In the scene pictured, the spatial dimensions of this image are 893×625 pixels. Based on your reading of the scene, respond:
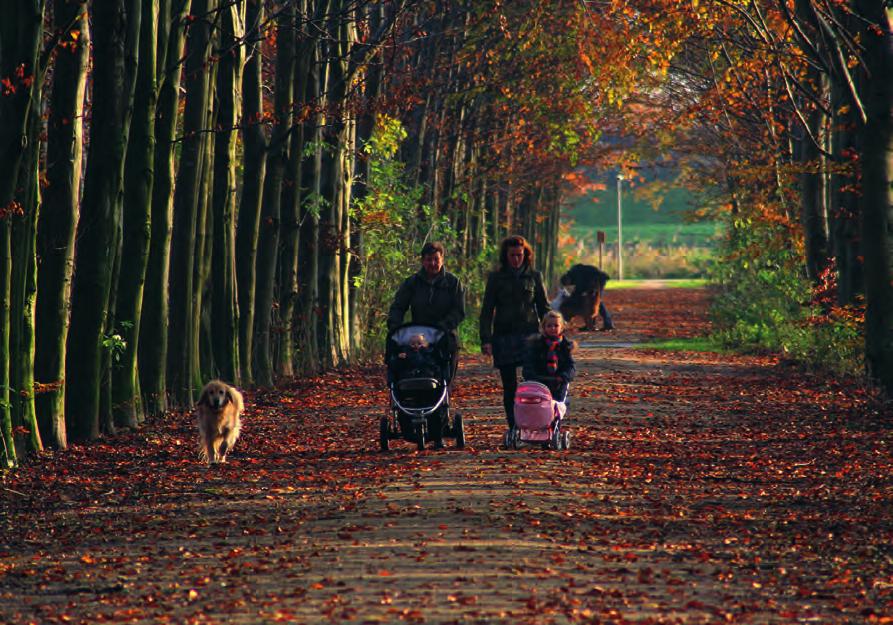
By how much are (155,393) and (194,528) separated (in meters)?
7.03

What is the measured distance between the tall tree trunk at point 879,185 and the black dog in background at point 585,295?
18019 mm

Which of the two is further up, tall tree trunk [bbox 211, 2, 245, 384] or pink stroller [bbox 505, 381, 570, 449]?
tall tree trunk [bbox 211, 2, 245, 384]

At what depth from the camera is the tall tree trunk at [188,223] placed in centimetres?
1770

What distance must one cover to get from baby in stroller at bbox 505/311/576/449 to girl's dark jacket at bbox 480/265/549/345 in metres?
0.17

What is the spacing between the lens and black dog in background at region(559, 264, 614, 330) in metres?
35.8

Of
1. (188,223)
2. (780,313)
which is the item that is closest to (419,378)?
(188,223)

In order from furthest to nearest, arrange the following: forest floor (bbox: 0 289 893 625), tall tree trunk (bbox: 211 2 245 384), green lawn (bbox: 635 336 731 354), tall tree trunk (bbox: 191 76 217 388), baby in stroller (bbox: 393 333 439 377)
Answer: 1. green lawn (bbox: 635 336 731 354)
2. tall tree trunk (bbox: 211 2 245 384)
3. tall tree trunk (bbox: 191 76 217 388)
4. baby in stroller (bbox: 393 333 439 377)
5. forest floor (bbox: 0 289 893 625)

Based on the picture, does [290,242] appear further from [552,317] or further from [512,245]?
[552,317]

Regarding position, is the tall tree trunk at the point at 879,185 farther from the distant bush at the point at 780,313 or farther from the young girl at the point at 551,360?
the young girl at the point at 551,360

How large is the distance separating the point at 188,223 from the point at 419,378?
5.30 m

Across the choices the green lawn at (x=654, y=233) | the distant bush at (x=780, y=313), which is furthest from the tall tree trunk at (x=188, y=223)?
the green lawn at (x=654, y=233)

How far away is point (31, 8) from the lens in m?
12.3

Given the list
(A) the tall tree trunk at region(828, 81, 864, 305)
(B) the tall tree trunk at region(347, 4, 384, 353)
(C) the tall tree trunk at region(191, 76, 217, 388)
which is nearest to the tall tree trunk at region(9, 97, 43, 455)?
(C) the tall tree trunk at region(191, 76, 217, 388)

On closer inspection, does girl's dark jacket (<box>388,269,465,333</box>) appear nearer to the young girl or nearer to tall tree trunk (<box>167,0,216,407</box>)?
the young girl
